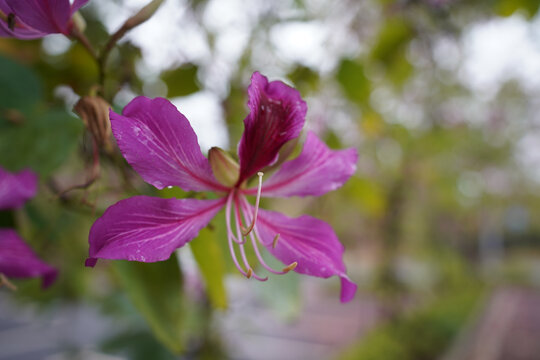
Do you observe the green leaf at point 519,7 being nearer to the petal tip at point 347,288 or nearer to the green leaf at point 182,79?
the green leaf at point 182,79

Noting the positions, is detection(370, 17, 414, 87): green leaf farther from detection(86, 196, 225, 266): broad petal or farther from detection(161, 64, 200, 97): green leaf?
detection(86, 196, 225, 266): broad petal

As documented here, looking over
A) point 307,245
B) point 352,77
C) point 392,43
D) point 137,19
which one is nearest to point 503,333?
point 392,43

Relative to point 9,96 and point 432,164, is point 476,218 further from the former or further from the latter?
point 9,96

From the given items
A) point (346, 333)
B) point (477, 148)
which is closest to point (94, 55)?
point (477, 148)

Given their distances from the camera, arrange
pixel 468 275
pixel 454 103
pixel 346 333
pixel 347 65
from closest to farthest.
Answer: pixel 347 65
pixel 454 103
pixel 346 333
pixel 468 275

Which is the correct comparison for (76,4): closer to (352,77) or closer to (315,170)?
(315,170)

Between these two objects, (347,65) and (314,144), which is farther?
(347,65)

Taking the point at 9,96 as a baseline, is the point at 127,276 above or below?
below
